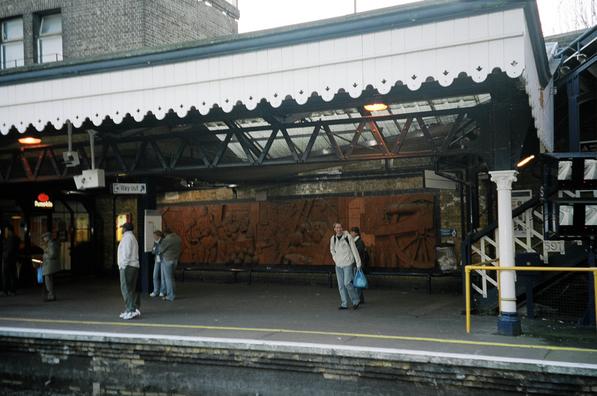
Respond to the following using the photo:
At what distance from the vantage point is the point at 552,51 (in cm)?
1134

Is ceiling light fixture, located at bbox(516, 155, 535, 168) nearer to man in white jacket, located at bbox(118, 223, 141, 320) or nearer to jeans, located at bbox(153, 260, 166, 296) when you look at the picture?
man in white jacket, located at bbox(118, 223, 141, 320)

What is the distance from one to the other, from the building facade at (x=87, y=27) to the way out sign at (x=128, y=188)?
18.3 ft

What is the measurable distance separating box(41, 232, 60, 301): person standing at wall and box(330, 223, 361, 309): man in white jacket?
6889 mm

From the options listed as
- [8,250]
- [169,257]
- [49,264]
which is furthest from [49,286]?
[169,257]

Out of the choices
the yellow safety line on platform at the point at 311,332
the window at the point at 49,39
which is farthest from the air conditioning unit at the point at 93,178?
the window at the point at 49,39

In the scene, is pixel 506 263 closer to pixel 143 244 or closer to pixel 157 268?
pixel 157 268

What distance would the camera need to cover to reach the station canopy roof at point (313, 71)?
274 inches

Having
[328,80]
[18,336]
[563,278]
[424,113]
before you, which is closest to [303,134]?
[424,113]

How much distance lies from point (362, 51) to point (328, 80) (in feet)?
1.89

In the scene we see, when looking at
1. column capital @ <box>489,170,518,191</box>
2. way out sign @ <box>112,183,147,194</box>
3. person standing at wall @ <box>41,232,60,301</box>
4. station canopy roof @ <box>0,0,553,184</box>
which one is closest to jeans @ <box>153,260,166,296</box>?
way out sign @ <box>112,183,147,194</box>

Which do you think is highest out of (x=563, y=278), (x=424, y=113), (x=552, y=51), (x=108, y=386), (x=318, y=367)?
(x=552, y=51)

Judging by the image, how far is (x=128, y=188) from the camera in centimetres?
1338

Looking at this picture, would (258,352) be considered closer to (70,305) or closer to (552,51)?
(70,305)

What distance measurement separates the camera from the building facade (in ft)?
58.5
